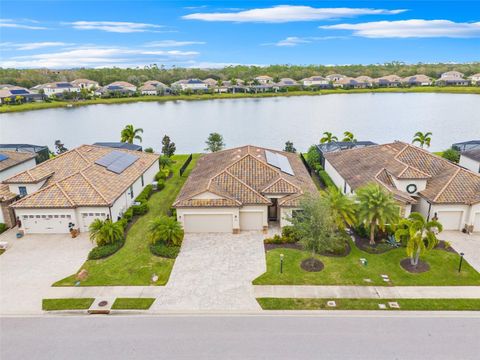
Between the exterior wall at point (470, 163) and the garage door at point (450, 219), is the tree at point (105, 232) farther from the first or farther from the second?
the exterior wall at point (470, 163)

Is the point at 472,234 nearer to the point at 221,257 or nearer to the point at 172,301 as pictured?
the point at 221,257

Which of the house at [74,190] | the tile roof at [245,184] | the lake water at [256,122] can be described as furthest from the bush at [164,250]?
the lake water at [256,122]

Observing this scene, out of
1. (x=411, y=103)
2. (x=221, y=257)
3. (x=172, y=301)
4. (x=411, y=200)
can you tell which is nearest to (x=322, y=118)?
(x=411, y=103)

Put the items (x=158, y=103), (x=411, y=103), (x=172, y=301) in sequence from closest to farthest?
(x=172, y=301) < (x=411, y=103) < (x=158, y=103)

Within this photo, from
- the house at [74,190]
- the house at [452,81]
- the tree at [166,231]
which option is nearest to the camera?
the tree at [166,231]

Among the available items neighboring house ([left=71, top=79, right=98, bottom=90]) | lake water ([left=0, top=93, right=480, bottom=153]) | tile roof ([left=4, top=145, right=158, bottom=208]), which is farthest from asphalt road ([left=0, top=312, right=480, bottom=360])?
neighboring house ([left=71, top=79, right=98, bottom=90])

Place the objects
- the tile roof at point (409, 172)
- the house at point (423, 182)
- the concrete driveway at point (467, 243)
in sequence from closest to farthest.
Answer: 1. the concrete driveway at point (467, 243)
2. the house at point (423, 182)
3. the tile roof at point (409, 172)
